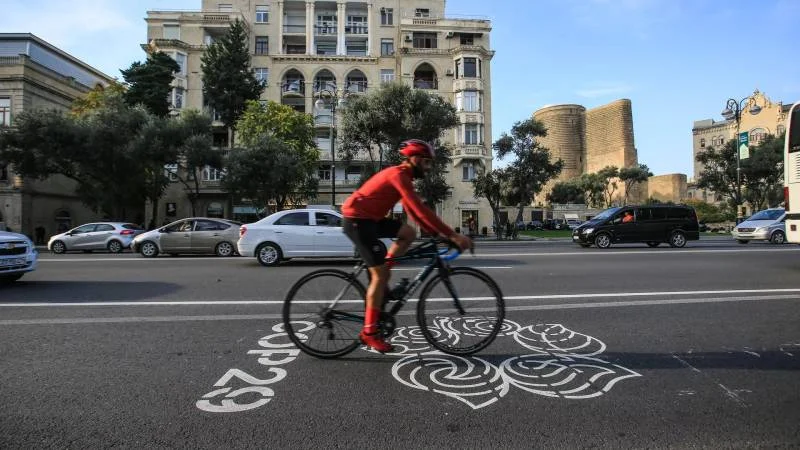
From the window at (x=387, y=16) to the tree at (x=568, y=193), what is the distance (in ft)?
162

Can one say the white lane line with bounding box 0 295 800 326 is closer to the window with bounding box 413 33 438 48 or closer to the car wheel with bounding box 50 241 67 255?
the car wheel with bounding box 50 241 67 255

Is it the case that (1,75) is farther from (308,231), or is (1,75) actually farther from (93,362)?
(93,362)

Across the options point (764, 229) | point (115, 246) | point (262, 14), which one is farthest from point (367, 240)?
point (262, 14)

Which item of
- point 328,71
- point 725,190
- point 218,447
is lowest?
point 218,447

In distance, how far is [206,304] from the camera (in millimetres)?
6516

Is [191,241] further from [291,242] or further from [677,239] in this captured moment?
[677,239]

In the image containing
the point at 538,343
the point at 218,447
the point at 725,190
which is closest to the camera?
the point at 218,447

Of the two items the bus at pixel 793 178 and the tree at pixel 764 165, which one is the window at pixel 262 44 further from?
the bus at pixel 793 178

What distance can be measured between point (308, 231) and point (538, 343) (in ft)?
29.0

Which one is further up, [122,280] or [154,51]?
[154,51]

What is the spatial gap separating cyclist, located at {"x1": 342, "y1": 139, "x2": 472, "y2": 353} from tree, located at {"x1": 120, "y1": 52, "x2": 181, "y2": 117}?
132ft

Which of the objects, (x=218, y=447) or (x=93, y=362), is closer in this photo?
(x=218, y=447)

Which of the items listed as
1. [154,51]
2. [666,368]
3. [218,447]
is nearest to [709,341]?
[666,368]

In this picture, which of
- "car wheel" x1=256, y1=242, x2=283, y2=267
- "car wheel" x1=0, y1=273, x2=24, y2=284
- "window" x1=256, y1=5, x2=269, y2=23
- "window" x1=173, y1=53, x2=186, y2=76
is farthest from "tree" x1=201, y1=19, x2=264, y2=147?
"car wheel" x1=0, y1=273, x2=24, y2=284
